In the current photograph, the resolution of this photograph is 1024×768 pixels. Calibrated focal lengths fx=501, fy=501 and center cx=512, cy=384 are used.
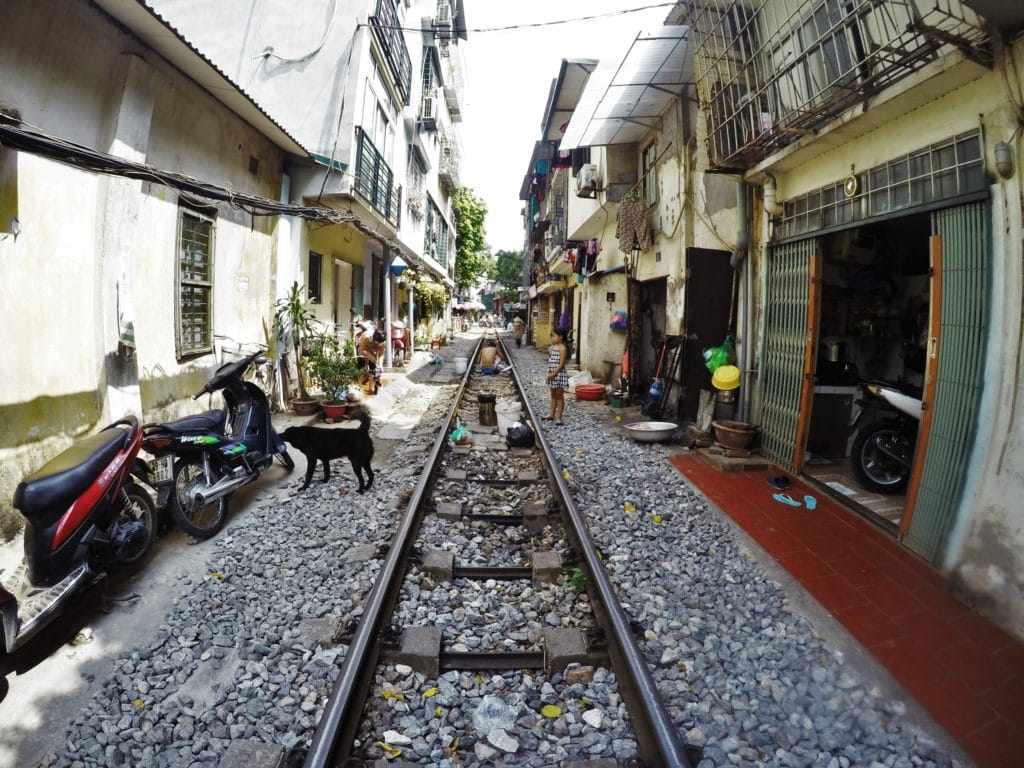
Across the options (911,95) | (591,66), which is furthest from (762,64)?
(591,66)

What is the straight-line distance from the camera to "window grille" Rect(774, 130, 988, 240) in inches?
142

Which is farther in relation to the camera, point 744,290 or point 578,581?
point 744,290

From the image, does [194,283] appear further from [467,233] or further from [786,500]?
[467,233]

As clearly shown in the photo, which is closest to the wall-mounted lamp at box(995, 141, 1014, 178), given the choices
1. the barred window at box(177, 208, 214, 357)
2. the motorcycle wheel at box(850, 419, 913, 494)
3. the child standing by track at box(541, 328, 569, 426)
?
the motorcycle wheel at box(850, 419, 913, 494)

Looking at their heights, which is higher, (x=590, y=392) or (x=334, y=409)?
(x=590, y=392)

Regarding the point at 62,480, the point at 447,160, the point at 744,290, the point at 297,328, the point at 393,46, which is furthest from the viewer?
the point at 447,160

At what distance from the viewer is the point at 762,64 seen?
19.7 feet

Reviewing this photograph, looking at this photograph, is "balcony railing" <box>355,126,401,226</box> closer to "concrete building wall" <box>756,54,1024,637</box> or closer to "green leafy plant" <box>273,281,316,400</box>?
"green leafy plant" <box>273,281,316,400</box>

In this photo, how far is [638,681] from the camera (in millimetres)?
2404

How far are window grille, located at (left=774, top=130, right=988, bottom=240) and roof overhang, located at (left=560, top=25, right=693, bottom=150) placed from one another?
305 centimetres

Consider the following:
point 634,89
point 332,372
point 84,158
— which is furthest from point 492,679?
point 634,89

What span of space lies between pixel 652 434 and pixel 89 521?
6.16 meters

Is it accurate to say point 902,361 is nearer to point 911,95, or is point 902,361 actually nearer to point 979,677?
point 911,95

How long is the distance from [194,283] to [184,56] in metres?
2.56
